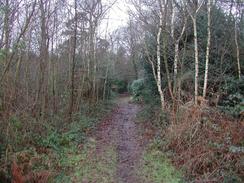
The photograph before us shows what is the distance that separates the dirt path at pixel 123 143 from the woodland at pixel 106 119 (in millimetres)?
29

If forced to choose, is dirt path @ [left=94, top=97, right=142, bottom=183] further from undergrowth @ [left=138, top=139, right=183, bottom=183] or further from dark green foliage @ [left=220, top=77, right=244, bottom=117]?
dark green foliage @ [left=220, top=77, right=244, bottom=117]

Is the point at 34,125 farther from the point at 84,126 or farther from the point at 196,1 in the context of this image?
the point at 196,1

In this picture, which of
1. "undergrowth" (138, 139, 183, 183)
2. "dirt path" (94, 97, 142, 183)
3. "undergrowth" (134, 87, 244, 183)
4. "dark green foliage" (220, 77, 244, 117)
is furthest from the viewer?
"dark green foliage" (220, 77, 244, 117)

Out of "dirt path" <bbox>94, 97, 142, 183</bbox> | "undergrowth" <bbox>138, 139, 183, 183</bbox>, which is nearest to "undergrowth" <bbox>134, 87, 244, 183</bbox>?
"undergrowth" <bbox>138, 139, 183, 183</bbox>

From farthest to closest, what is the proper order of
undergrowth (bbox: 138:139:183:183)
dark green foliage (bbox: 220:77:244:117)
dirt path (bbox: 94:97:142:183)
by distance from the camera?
dark green foliage (bbox: 220:77:244:117) → dirt path (bbox: 94:97:142:183) → undergrowth (bbox: 138:139:183:183)

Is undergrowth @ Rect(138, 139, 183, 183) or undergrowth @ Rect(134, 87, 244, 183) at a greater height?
undergrowth @ Rect(134, 87, 244, 183)

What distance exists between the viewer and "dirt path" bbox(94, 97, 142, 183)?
622cm

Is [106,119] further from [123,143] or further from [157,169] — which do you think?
[157,169]

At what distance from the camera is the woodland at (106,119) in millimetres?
6086

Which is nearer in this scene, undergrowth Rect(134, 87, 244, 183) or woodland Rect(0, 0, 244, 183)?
undergrowth Rect(134, 87, 244, 183)

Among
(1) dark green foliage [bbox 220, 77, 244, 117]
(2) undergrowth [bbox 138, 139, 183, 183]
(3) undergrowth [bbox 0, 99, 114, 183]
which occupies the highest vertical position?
(1) dark green foliage [bbox 220, 77, 244, 117]

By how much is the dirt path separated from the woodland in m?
0.03

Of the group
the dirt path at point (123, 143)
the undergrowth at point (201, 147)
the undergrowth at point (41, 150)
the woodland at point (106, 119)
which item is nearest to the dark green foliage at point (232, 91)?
the woodland at point (106, 119)

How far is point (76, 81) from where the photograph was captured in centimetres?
1466
